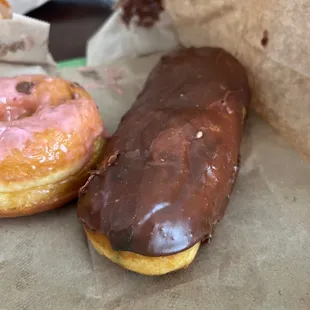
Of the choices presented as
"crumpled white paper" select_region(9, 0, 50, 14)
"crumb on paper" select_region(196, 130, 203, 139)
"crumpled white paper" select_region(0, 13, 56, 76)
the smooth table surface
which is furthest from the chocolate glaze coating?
"crumpled white paper" select_region(9, 0, 50, 14)

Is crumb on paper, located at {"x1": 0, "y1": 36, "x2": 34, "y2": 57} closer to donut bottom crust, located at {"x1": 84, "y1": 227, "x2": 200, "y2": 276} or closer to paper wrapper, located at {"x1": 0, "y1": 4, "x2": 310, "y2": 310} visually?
paper wrapper, located at {"x1": 0, "y1": 4, "x2": 310, "y2": 310}

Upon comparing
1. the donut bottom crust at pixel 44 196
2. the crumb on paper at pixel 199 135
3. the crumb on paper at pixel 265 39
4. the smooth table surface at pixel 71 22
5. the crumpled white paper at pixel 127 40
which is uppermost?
the crumb on paper at pixel 265 39

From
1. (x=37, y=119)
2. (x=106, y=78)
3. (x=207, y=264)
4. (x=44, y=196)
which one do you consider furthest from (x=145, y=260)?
(x=106, y=78)

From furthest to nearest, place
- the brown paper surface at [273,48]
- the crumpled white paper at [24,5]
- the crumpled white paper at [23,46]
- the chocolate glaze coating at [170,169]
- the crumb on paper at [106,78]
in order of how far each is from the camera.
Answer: the crumpled white paper at [24,5] < the crumb on paper at [106,78] < the crumpled white paper at [23,46] < the brown paper surface at [273,48] < the chocolate glaze coating at [170,169]

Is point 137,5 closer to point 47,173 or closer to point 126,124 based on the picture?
point 126,124

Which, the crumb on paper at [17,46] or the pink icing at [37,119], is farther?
the crumb on paper at [17,46]

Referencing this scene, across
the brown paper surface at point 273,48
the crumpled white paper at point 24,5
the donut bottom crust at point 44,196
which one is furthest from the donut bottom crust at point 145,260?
the crumpled white paper at point 24,5

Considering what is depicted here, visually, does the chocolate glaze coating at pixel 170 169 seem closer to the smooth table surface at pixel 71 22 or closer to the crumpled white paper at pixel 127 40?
the crumpled white paper at pixel 127 40

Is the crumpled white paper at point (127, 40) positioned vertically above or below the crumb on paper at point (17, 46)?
below
